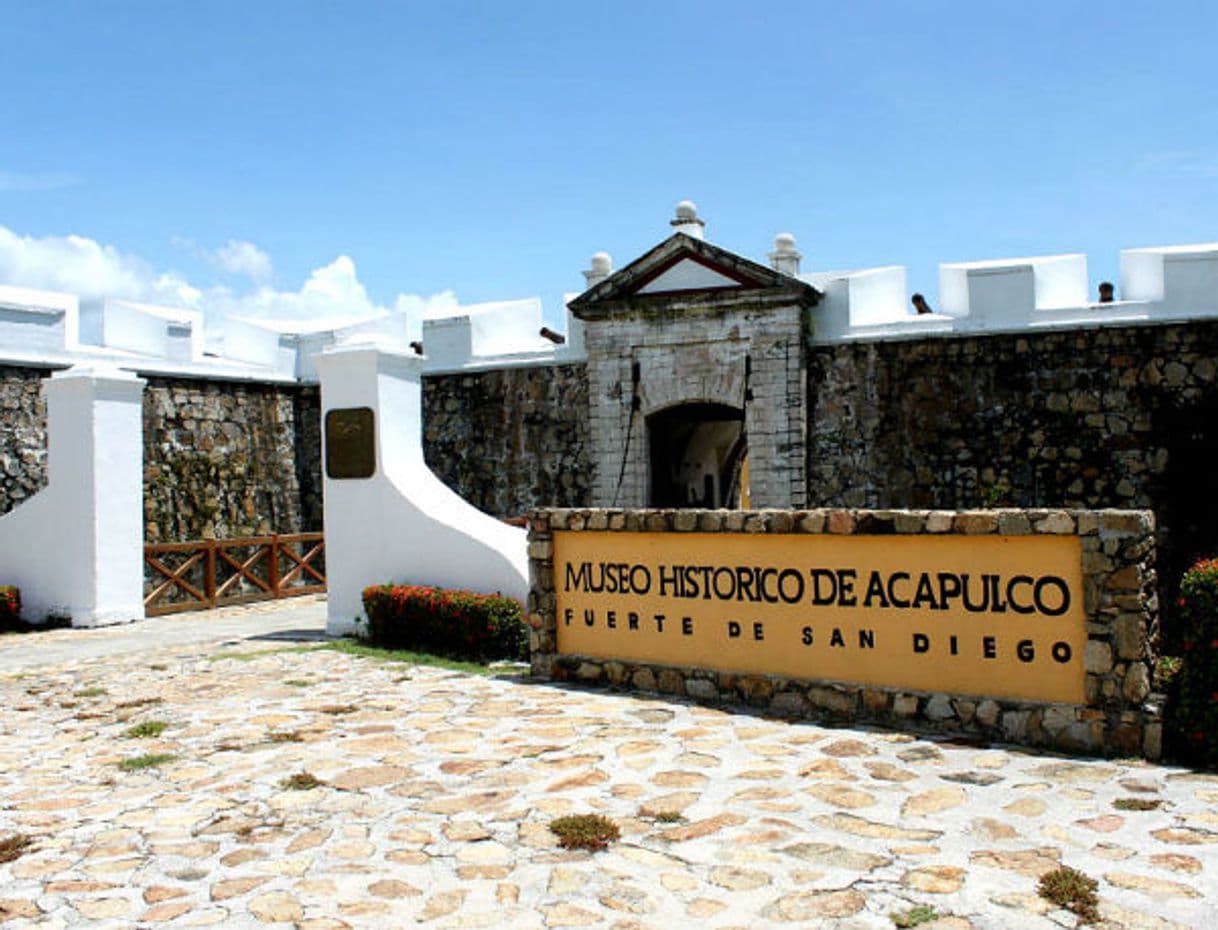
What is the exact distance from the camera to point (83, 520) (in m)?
11.7

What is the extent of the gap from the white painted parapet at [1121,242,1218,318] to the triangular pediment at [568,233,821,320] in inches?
145

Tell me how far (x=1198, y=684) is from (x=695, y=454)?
12.5 metres

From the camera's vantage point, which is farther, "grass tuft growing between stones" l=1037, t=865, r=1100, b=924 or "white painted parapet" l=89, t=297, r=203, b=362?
"white painted parapet" l=89, t=297, r=203, b=362

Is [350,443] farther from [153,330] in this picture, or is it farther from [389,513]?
[153,330]

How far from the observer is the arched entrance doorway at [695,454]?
1559 centimetres

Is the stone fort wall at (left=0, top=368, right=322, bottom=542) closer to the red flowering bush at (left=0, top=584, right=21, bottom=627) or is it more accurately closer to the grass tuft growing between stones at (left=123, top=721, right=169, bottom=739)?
the red flowering bush at (left=0, top=584, right=21, bottom=627)

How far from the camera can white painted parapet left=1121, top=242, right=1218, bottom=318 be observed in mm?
12320

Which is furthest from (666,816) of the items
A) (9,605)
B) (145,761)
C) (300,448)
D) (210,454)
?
(300,448)

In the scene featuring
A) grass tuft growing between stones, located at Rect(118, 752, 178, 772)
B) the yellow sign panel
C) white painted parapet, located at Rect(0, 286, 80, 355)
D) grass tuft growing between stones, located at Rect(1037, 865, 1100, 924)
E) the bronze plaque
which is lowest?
grass tuft growing between stones, located at Rect(118, 752, 178, 772)

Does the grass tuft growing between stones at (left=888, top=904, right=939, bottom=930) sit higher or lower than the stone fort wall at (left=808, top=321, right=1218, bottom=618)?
lower

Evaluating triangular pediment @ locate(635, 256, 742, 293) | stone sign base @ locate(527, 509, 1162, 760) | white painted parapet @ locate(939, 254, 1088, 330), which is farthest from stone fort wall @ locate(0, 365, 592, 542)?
stone sign base @ locate(527, 509, 1162, 760)

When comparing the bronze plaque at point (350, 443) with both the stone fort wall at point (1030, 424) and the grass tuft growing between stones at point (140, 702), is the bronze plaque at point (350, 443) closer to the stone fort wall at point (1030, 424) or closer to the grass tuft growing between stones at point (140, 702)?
the grass tuft growing between stones at point (140, 702)

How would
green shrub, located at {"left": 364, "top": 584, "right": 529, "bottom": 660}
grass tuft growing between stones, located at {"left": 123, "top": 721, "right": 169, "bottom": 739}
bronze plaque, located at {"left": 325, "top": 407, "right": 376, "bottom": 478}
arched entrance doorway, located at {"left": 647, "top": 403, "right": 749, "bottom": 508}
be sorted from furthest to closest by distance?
arched entrance doorway, located at {"left": 647, "top": 403, "right": 749, "bottom": 508}, bronze plaque, located at {"left": 325, "top": 407, "right": 376, "bottom": 478}, green shrub, located at {"left": 364, "top": 584, "right": 529, "bottom": 660}, grass tuft growing between stones, located at {"left": 123, "top": 721, "right": 169, "bottom": 739}

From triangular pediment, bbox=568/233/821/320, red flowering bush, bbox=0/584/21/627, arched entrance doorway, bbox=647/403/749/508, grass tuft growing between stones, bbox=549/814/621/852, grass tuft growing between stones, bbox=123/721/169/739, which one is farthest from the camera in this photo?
arched entrance doorway, bbox=647/403/749/508
